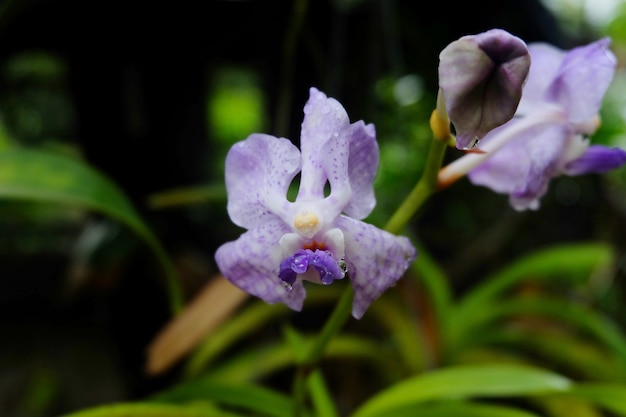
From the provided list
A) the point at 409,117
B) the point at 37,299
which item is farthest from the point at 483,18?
the point at 37,299

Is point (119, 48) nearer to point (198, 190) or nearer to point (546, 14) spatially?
point (198, 190)

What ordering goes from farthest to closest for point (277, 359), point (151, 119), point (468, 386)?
point (151, 119) → point (277, 359) → point (468, 386)

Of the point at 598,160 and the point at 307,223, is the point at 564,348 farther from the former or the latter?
the point at 307,223

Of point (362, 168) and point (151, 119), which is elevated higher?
point (362, 168)

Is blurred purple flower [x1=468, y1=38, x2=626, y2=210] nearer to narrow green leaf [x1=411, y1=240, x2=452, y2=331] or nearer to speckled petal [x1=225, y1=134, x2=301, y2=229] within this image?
speckled petal [x1=225, y1=134, x2=301, y2=229]

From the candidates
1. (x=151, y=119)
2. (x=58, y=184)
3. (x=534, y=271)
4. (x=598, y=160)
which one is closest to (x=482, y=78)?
(x=598, y=160)
